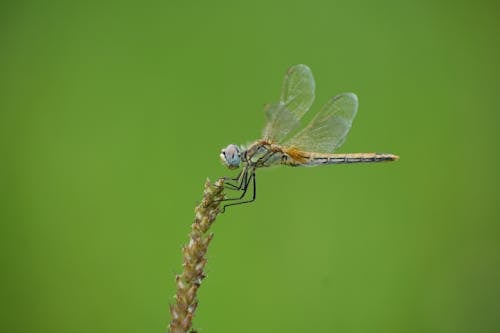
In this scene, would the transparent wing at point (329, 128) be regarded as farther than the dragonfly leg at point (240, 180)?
Yes

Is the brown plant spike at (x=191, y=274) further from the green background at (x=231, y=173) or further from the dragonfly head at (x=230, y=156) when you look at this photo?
the green background at (x=231, y=173)

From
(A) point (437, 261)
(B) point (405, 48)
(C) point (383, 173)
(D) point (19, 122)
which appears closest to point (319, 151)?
(C) point (383, 173)

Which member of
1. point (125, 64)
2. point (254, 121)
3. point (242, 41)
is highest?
point (242, 41)

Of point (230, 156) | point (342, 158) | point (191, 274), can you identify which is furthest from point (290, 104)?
point (191, 274)

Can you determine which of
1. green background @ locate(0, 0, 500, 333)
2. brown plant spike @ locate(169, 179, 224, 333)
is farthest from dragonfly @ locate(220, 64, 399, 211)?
brown plant spike @ locate(169, 179, 224, 333)

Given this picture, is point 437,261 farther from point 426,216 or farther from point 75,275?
point 75,275

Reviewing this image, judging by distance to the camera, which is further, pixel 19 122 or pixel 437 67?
pixel 437 67

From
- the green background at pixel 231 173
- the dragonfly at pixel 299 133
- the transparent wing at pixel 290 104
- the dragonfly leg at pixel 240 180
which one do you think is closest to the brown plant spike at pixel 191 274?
the dragonfly leg at pixel 240 180
